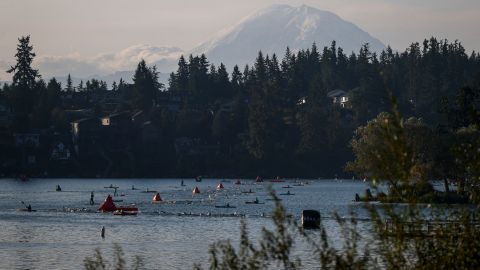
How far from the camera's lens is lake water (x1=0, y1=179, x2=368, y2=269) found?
7375 cm

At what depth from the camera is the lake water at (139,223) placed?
73.8 metres

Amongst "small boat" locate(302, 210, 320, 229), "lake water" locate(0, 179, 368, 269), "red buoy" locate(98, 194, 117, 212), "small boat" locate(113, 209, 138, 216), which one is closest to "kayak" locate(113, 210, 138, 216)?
"small boat" locate(113, 209, 138, 216)

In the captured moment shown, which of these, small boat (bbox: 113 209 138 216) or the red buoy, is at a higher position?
the red buoy

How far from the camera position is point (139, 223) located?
104 m

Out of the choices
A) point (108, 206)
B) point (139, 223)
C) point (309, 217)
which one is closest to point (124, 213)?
point (108, 206)

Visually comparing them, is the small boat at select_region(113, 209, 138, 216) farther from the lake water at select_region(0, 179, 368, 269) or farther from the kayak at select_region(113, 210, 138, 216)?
the lake water at select_region(0, 179, 368, 269)

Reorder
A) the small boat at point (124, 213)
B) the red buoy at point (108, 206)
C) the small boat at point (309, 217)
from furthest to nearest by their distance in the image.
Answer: the red buoy at point (108, 206)
the small boat at point (124, 213)
the small boat at point (309, 217)

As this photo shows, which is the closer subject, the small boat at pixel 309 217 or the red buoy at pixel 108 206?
the small boat at pixel 309 217

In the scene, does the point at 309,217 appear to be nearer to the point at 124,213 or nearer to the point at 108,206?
the point at 124,213

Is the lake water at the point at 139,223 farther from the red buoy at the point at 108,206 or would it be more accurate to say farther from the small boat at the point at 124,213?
the red buoy at the point at 108,206

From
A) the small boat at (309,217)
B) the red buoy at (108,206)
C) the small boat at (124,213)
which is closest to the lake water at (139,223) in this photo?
the small boat at (124,213)

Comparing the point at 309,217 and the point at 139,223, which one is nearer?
the point at 309,217

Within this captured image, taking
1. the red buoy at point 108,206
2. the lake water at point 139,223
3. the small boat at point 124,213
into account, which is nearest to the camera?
the lake water at point 139,223

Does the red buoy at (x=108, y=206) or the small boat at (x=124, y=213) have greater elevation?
the red buoy at (x=108, y=206)
